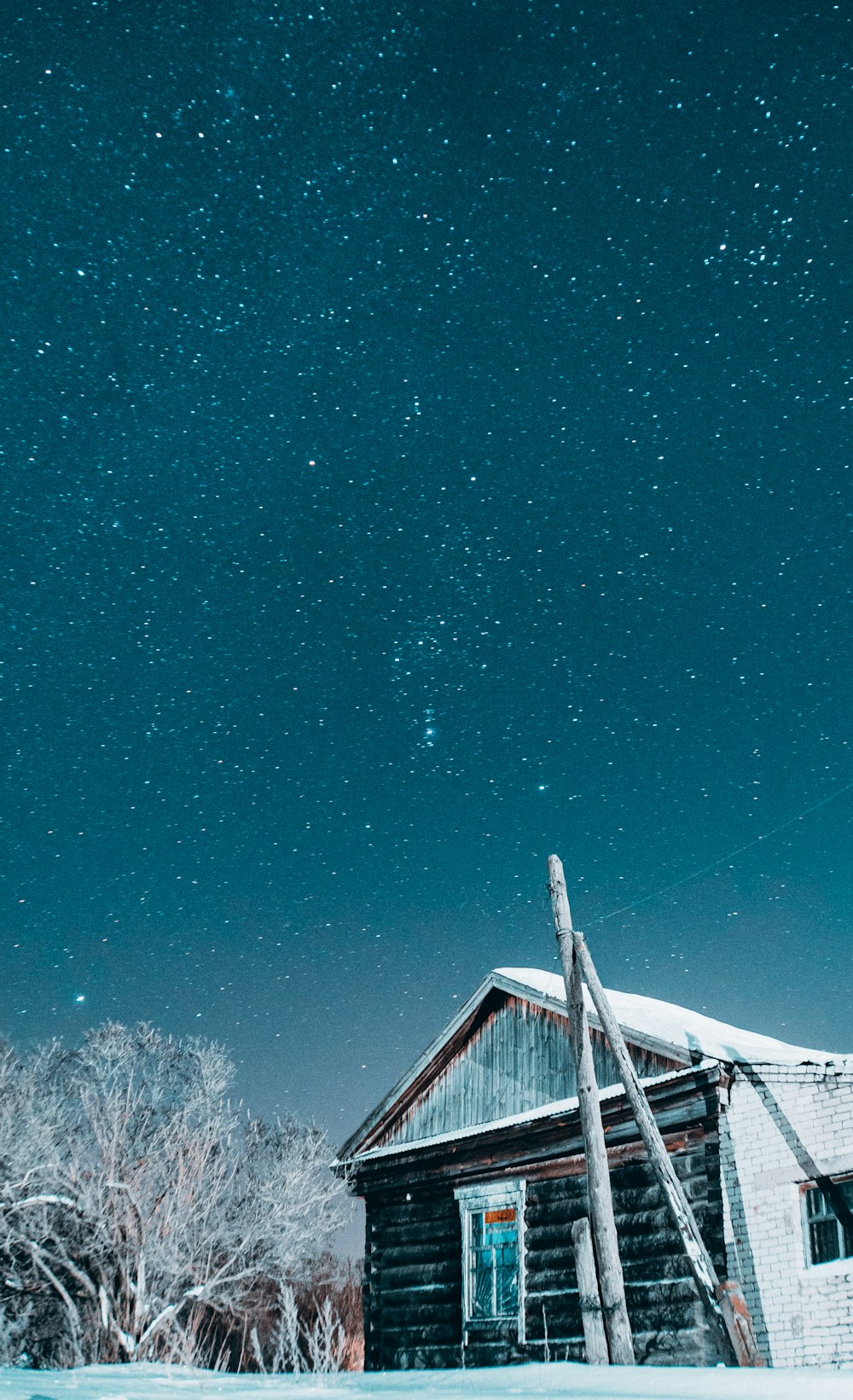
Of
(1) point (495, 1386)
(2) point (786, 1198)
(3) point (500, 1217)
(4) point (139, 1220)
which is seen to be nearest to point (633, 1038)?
(2) point (786, 1198)

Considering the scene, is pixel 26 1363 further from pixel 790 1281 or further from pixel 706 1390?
pixel 706 1390

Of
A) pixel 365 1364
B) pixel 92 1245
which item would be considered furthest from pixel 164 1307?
pixel 365 1364

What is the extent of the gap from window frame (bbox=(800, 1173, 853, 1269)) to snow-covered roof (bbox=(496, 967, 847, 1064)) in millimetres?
1195

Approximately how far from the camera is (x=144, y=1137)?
25969mm

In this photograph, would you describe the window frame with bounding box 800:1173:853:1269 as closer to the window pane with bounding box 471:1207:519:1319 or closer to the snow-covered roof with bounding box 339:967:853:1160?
the snow-covered roof with bounding box 339:967:853:1160

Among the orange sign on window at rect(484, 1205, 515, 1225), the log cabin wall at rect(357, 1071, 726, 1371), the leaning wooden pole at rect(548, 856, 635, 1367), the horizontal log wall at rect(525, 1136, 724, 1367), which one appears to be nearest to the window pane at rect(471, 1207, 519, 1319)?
the orange sign on window at rect(484, 1205, 515, 1225)

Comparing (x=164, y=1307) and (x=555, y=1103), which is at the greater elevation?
(x=555, y=1103)

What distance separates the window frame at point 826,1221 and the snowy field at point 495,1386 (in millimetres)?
6617

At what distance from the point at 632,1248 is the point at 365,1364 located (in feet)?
18.3

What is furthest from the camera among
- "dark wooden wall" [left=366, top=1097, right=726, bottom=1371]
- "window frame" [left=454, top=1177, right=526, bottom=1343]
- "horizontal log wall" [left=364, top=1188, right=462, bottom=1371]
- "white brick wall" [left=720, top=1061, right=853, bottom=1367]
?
"horizontal log wall" [left=364, top=1188, right=462, bottom=1371]

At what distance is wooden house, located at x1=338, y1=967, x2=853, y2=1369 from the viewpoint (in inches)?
415

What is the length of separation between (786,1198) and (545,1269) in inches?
153

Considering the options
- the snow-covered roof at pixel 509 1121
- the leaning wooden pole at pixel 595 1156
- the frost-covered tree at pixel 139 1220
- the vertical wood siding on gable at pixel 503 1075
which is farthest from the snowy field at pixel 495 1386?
the frost-covered tree at pixel 139 1220

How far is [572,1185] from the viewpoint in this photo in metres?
13.2
